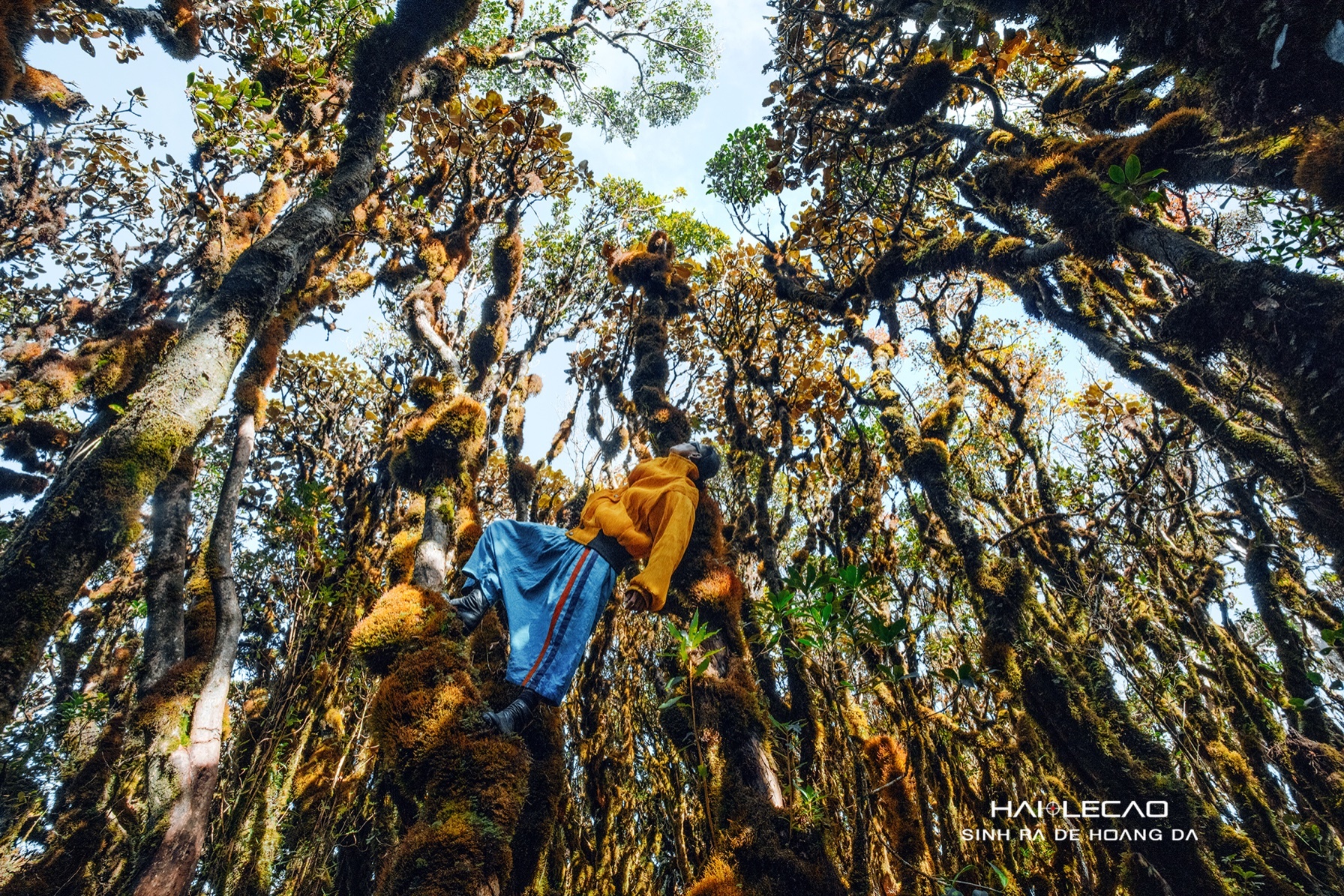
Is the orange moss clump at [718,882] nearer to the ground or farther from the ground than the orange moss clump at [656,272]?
nearer to the ground

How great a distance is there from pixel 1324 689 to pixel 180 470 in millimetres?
A: 9880

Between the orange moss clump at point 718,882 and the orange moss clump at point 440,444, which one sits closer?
the orange moss clump at point 718,882

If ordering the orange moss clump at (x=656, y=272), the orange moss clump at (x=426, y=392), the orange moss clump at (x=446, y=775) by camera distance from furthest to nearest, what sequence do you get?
1. the orange moss clump at (x=656, y=272)
2. the orange moss clump at (x=426, y=392)
3. the orange moss clump at (x=446, y=775)

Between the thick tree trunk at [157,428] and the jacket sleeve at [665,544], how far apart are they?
239cm

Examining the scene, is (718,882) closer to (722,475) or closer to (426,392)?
(426,392)

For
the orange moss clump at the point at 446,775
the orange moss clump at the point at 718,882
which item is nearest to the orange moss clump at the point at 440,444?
the orange moss clump at the point at 446,775

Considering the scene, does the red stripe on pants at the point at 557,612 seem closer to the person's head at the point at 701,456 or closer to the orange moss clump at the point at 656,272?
the person's head at the point at 701,456

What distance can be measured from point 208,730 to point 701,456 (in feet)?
14.3

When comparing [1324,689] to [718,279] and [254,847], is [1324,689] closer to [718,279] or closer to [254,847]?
[718,279]

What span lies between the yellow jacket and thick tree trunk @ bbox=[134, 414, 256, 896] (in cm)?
336

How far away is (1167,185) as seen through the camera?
3381 millimetres

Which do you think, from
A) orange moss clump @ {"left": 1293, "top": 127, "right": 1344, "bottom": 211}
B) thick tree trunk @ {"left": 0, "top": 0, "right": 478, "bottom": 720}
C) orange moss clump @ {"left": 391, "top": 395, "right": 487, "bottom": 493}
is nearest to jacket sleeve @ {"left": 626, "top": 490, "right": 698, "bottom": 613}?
orange moss clump @ {"left": 391, "top": 395, "right": 487, "bottom": 493}

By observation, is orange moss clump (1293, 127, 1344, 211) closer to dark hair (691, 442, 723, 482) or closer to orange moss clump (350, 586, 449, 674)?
dark hair (691, 442, 723, 482)

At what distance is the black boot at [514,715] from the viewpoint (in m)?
2.80
